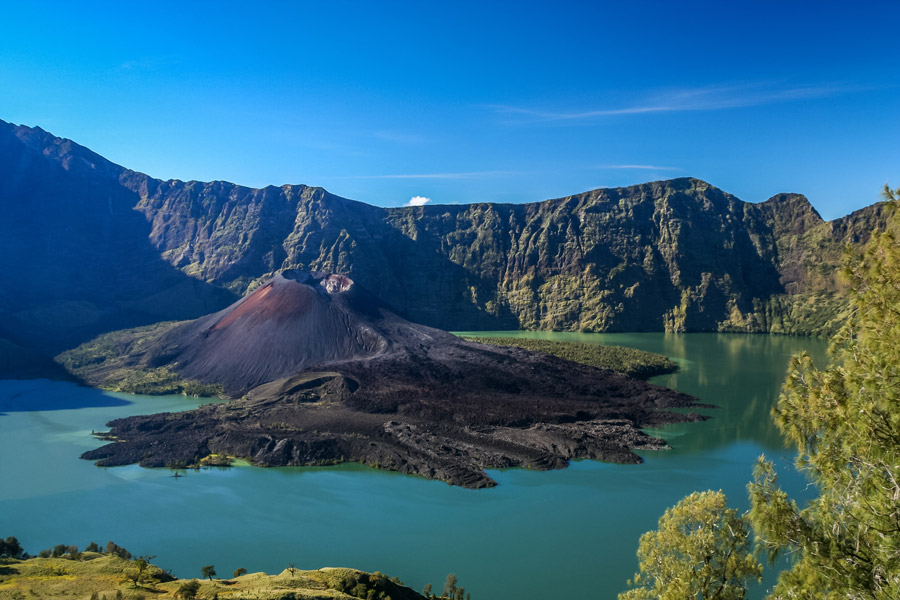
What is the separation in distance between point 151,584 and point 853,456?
1319 centimetres

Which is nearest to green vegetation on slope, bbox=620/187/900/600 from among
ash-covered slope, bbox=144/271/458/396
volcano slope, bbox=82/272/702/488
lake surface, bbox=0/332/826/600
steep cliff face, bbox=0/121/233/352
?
lake surface, bbox=0/332/826/600

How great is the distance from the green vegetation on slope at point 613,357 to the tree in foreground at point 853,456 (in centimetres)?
4449

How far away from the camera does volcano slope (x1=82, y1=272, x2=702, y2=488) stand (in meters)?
29.4

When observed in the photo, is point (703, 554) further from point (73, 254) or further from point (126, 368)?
point (73, 254)

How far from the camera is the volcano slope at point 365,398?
29.4 m

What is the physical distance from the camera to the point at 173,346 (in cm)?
5506

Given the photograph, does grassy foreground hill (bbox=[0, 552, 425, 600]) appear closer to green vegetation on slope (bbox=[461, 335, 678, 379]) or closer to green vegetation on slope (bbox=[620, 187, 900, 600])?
green vegetation on slope (bbox=[620, 187, 900, 600])

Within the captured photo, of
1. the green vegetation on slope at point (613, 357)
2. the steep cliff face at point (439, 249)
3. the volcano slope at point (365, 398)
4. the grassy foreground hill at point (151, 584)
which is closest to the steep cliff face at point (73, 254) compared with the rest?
the steep cliff face at point (439, 249)

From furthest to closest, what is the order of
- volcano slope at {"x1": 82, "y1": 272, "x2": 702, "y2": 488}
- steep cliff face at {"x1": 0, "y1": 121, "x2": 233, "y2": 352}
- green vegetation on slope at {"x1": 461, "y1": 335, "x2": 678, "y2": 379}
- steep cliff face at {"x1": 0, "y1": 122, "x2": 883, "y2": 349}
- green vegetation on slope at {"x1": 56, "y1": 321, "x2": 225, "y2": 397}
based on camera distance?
1. steep cliff face at {"x1": 0, "y1": 122, "x2": 883, "y2": 349}
2. steep cliff face at {"x1": 0, "y1": 121, "x2": 233, "y2": 352}
3. green vegetation on slope at {"x1": 461, "y1": 335, "x2": 678, "y2": 379}
4. green vegetation on slope at {"x1": 56, "y1": 321, "x2": 225, "y2": 397}
5. volcano slope at {"x1": 82, "y1": 272, "x2": 702, "y2": 488}

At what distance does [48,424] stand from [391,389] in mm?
21340

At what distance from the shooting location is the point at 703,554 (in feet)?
34.2

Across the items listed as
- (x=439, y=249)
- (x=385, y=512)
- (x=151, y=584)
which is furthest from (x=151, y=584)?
(x=439, y=249)

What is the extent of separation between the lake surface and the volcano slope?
57.3 inches

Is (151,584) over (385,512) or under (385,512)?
over
